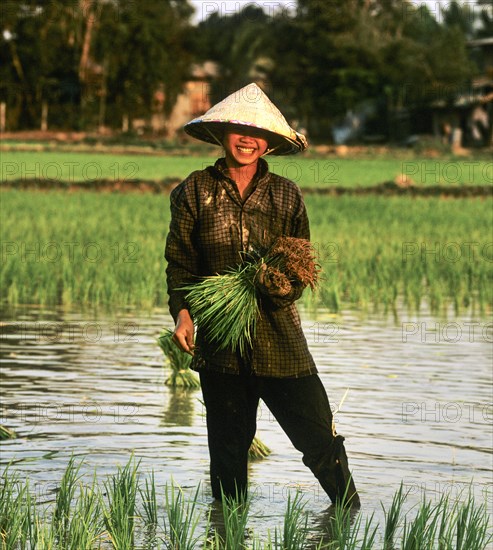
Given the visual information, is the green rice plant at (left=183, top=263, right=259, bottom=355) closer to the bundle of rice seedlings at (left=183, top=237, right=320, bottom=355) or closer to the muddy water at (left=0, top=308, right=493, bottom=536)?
the bundle of rice seedlings at (left=183, top=237, right=320, bottom=355)

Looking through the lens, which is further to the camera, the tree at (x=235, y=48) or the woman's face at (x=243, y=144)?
the tree at (x=235, y=48)

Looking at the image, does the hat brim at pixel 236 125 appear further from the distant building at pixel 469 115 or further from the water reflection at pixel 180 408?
the distant building at pixel 469 115

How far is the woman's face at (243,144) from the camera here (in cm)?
428

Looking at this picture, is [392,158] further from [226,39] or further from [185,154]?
[226,39]

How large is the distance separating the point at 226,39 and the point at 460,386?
182 ft

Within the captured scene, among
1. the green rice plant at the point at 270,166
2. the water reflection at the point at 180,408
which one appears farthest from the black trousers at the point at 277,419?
the green rice plant at the point at 270,166

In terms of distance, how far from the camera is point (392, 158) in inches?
1497

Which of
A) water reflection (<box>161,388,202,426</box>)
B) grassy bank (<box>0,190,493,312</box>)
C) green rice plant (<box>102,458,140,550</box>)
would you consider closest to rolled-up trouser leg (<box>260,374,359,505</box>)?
green rice plant (<box>102,458,140,550</box>)

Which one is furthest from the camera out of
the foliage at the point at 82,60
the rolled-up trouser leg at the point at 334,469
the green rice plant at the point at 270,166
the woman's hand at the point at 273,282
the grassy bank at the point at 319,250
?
the foliage at the point at 82,60

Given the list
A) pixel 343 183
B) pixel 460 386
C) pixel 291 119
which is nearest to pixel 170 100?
pixel 291 119

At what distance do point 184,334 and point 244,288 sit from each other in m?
0.22

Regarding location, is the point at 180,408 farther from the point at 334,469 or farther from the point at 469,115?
the point at 469,115

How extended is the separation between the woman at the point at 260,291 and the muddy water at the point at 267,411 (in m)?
0.27

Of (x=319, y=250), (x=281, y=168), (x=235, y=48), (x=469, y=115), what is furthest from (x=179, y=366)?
(x=235, y=48)
